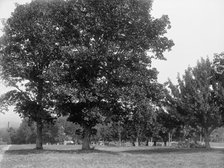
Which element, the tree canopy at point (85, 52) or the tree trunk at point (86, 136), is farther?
the tree trunk at point (86, 136)

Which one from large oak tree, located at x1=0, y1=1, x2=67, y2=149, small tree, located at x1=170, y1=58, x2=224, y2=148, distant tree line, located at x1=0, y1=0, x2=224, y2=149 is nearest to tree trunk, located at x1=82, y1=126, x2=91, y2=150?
distant tree line, located at x1=0, y1=0, x2=224, y2=149

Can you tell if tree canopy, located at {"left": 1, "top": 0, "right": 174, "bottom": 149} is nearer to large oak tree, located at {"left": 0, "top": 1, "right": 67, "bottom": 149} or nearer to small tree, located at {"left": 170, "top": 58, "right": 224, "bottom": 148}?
large oak tree, located at {"left": 0, "top": 1, "right": 67, "bottom": 149}

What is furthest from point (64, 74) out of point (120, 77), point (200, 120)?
point (200, 120)

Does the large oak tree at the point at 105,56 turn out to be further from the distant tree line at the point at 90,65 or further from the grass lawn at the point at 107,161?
the grass lawn at the point at 107,161

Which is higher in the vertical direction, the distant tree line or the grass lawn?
the distant tree line

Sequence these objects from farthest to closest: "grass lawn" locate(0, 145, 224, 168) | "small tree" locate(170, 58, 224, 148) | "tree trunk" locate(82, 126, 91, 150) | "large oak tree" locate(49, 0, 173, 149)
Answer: "small tree" locate(170, 58, 224, 148) → "tree trunk" locate(82, 126, 91, 150) → "large oak tree" locate(49, 0, 173, 149) → "grass lawn" locate(0, 145, 224, 168)

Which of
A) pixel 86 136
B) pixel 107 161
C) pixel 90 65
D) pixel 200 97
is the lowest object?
pixel 107 161

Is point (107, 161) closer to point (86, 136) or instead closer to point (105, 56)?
point (105, 56)

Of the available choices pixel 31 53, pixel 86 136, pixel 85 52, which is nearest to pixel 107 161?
pixel 85 52

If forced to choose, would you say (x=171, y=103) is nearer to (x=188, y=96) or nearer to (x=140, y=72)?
(x=188, y=96)

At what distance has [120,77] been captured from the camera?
34625 millimetres

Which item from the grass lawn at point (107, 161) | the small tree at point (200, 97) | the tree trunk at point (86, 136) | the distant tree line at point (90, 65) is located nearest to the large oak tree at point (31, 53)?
the distant tree line at point (90, 65)

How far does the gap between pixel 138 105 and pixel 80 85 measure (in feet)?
20.2

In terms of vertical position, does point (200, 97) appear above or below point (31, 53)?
below
